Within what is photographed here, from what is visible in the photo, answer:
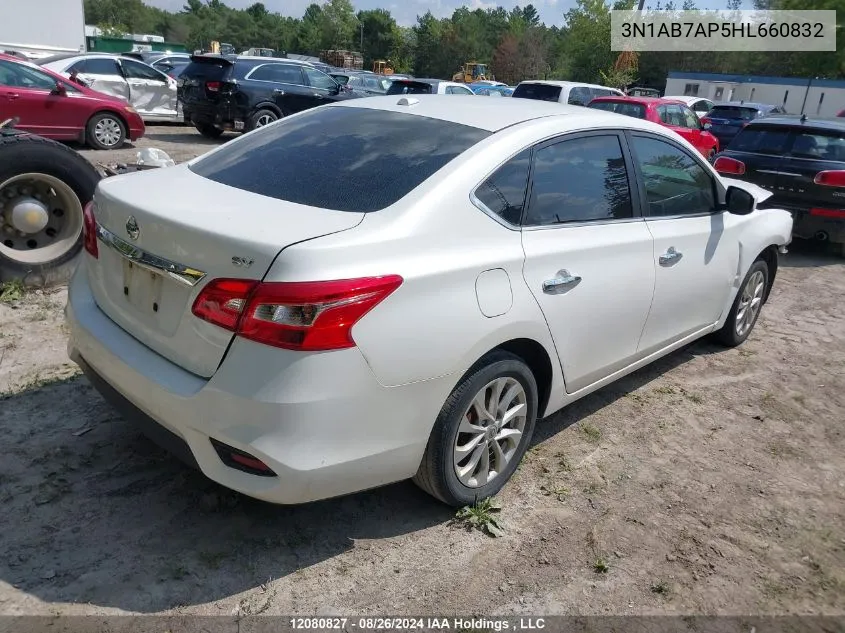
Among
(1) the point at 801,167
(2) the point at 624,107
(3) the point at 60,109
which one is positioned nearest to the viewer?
(1) the point at 801,167

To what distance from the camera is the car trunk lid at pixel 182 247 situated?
244 cm

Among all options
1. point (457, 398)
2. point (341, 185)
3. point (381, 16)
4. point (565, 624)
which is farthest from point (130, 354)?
point (381, 16)

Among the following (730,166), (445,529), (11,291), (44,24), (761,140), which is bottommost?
(445,529)

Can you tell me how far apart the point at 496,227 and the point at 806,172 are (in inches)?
266

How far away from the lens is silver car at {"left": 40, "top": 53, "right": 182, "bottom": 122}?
14.2m

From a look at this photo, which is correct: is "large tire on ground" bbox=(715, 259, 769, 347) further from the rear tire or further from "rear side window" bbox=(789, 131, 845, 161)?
the rear tire

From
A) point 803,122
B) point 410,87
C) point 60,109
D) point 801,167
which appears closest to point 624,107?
point 803,122

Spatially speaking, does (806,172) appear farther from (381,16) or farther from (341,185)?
(381,16)

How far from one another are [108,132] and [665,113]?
33.7 ft

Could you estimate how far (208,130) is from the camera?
1510 centimetres

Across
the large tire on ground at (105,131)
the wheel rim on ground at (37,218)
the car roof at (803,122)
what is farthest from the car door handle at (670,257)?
the large tire on ground at (105,131)

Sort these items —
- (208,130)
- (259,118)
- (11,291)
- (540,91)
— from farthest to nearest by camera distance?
(540,91)
(208,130)
(259,118)
(11,291)

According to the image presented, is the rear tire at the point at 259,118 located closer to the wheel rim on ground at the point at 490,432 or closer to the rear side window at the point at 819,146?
the rear side window at the point at 819,146

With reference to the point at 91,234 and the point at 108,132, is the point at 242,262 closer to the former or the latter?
the point at 91,234
